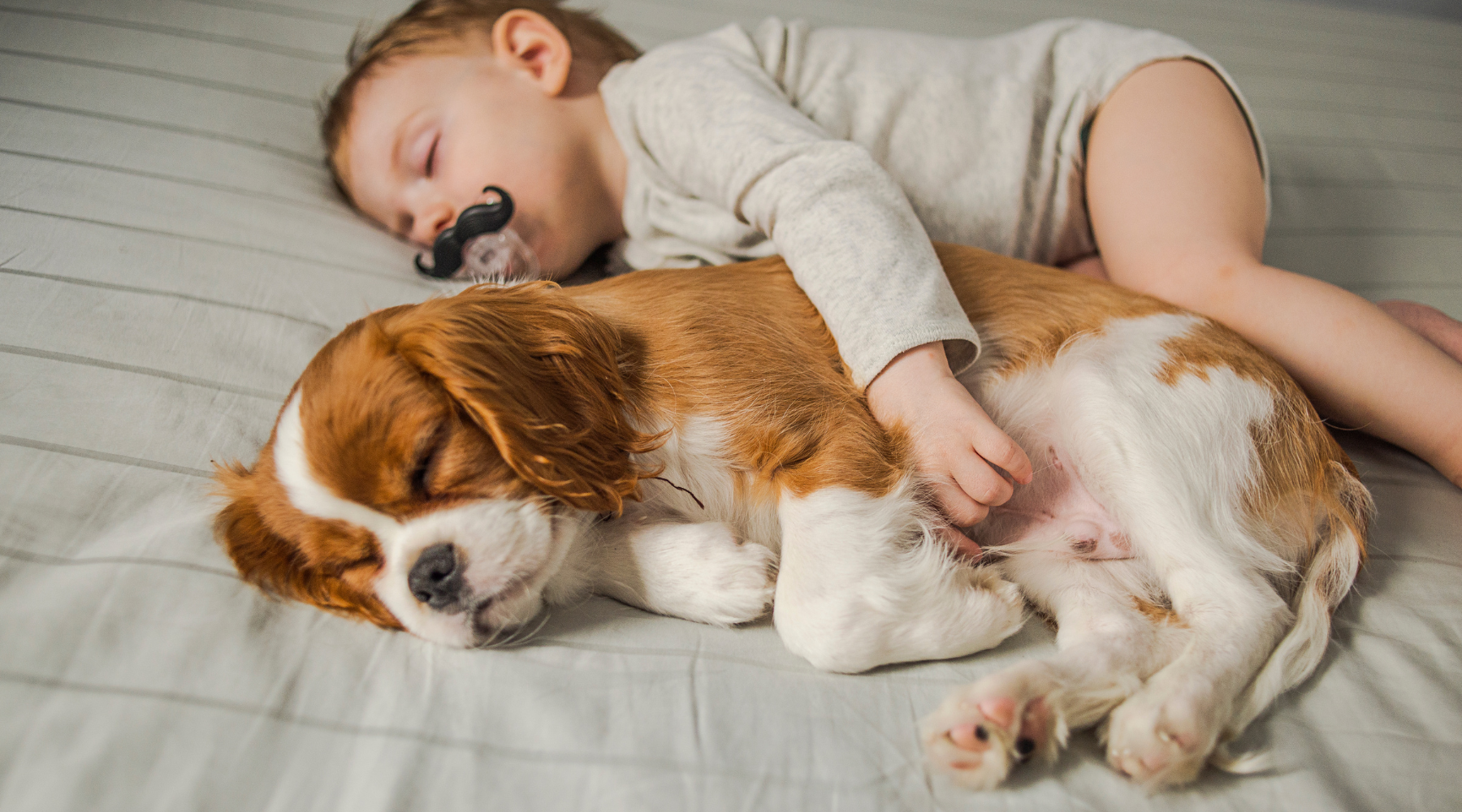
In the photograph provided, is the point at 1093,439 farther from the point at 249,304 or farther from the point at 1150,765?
the point at 249,304

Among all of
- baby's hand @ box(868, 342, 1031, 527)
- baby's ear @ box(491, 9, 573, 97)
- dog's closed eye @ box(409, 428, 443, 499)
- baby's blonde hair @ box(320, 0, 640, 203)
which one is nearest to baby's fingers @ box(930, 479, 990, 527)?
baby's hand @ box(868, 342, 1031, 527)

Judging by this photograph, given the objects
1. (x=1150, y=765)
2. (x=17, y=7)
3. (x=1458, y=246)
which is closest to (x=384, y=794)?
(x=1150, y=765)

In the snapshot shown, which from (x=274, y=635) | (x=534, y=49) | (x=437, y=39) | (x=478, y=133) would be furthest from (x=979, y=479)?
(x=437, y=39)

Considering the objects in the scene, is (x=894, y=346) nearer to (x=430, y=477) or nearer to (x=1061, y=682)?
(x=1061, y=682)

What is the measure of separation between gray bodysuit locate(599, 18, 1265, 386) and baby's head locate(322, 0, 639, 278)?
11 centimetres

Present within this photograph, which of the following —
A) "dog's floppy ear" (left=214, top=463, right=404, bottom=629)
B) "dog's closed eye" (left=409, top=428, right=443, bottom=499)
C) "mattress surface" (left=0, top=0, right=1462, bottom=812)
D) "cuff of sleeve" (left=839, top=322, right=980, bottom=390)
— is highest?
"cuff of sleeve" (left=839, top=322, right=980, bottom=390)

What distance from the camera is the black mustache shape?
1.99 meters

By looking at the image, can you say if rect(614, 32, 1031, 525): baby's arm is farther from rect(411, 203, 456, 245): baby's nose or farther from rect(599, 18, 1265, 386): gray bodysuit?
rect(411, 203, 456, 245): baby's nose

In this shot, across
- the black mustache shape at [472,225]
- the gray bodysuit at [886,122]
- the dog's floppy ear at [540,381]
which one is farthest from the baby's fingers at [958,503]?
the black mustache shape at [472,225]

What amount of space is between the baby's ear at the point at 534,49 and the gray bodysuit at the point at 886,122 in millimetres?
140

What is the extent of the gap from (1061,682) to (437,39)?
2291mm

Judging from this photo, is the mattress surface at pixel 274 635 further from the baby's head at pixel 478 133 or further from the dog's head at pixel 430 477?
the baby's head at pixel 478 133

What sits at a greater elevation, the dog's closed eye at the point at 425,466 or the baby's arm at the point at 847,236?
the baby's arm at the point at 847,236

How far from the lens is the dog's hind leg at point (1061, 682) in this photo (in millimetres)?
1007
